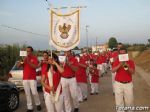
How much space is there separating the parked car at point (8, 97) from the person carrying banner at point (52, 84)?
3.31 meters

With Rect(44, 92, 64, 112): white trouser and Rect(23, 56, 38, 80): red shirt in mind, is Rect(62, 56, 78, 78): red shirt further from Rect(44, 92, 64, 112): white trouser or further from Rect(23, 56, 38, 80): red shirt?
Rect(44, 92, 64, 112): white trouser

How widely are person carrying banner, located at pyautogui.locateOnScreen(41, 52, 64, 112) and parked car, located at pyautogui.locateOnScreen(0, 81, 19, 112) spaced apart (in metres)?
3.31

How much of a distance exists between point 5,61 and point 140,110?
14.1 m

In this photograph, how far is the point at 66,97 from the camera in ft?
34.2

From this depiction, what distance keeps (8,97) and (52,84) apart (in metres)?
3.86

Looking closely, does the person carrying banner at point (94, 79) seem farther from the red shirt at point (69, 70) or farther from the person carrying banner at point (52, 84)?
the person carrying banner at point (52, 84)

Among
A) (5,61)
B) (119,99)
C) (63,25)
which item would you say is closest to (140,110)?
(119,99)

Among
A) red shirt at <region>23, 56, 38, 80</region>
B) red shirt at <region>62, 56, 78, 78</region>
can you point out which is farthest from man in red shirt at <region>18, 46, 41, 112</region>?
red shirt at <region>62, 56, 78, 78</region>

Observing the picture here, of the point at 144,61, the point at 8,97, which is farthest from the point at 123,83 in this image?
the point at 144,61

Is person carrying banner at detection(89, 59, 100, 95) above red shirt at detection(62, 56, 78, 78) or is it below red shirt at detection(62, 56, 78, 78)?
below

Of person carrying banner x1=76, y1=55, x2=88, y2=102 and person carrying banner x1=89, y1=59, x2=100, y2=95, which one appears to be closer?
person carrying banner x1=76, y1=55, x2=88, y2=102

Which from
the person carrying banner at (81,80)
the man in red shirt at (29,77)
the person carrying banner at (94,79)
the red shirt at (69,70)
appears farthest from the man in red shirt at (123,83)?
the person carrying banner at (94,79)

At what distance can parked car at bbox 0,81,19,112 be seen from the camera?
10.8 m

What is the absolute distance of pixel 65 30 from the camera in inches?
338
